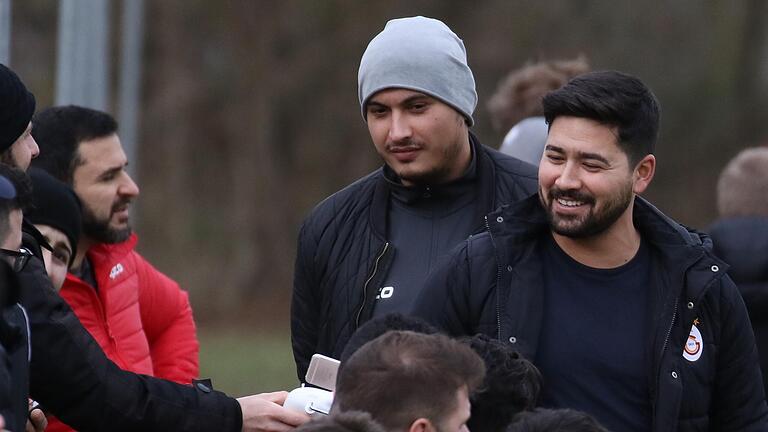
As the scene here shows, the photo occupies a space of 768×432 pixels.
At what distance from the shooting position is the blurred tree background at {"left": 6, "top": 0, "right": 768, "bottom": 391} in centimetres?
3288

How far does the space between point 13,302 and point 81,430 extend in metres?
0.78

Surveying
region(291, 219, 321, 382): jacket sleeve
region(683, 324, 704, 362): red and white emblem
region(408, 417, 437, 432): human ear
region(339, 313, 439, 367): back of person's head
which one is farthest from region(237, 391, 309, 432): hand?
region(683, 324, 704, 362): red and white emblem

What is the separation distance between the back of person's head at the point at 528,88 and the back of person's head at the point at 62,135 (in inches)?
89.4

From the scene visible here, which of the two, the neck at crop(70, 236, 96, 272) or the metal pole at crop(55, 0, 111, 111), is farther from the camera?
the metal pole at crop(55, 0, 111, 111)

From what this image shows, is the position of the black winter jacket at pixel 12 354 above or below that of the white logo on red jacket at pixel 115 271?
above

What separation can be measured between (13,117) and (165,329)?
1.90 meters

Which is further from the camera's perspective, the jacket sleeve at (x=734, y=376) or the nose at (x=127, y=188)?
the nose at (x=127, y=188)

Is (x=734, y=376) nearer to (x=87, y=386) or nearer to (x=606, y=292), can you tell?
(x=606, y=292)

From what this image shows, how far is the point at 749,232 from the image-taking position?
22.8 feet

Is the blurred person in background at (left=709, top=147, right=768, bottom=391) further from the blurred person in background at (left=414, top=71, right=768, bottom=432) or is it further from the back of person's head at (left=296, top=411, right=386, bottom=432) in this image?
the back of person's head at (left=296, top=411, right=386, bottom=432)

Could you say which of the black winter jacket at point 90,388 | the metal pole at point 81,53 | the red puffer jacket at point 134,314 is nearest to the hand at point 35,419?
the black winter jacket at point 90,388

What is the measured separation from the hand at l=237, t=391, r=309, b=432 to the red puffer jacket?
1151 mm

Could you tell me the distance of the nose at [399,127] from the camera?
5016mm

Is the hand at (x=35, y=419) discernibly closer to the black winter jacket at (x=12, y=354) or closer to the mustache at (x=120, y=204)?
the black winter jacket at (x=12, y=354)
